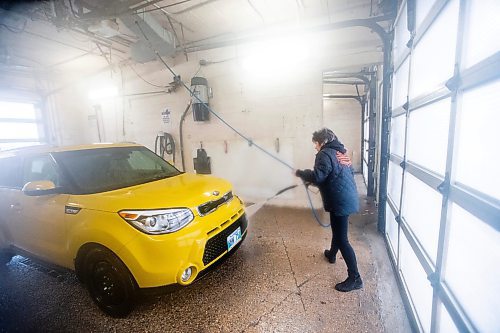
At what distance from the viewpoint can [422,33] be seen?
6.08 ft

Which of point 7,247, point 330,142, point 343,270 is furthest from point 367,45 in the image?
point 7,247

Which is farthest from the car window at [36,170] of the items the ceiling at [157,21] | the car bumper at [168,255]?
the ceiling at [157,21]

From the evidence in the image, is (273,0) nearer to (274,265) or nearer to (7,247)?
(274,265)

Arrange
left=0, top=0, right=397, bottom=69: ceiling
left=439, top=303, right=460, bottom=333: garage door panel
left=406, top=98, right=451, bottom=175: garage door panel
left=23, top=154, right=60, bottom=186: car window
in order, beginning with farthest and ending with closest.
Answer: left=0, top=0, right=397, bottom=69: ceiling < left=23, top=154, right=60, bottom=186: car window < left=406, top=98, right=451, bottom=175: garage door panel < left=439, top=303, right=460, bottom=333: garage door panel

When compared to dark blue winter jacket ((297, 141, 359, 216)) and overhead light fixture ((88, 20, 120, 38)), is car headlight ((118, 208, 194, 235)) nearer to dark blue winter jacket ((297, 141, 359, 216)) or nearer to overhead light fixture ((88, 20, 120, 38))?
dark blue winter jacket ((297, 141, 359, 216))

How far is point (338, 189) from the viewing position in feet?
7.41

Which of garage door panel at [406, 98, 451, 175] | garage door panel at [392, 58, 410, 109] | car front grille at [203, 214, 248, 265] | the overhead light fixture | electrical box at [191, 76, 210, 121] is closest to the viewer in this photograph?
garage door panel at [406, 98, 451, 175]

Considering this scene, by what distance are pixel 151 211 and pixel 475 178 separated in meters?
2.09

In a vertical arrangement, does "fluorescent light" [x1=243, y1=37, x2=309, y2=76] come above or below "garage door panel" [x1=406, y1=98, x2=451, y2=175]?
above

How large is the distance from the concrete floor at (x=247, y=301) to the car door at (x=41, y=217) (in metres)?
0.44

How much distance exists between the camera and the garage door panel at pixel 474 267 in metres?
0.95

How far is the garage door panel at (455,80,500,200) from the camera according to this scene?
954 mm

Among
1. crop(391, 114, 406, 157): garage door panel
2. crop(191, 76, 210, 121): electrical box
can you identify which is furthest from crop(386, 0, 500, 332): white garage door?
crop(191, 76, 210, 121): electrical box

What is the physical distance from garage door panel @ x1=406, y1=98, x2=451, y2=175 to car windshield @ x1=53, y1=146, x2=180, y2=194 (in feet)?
8.57
